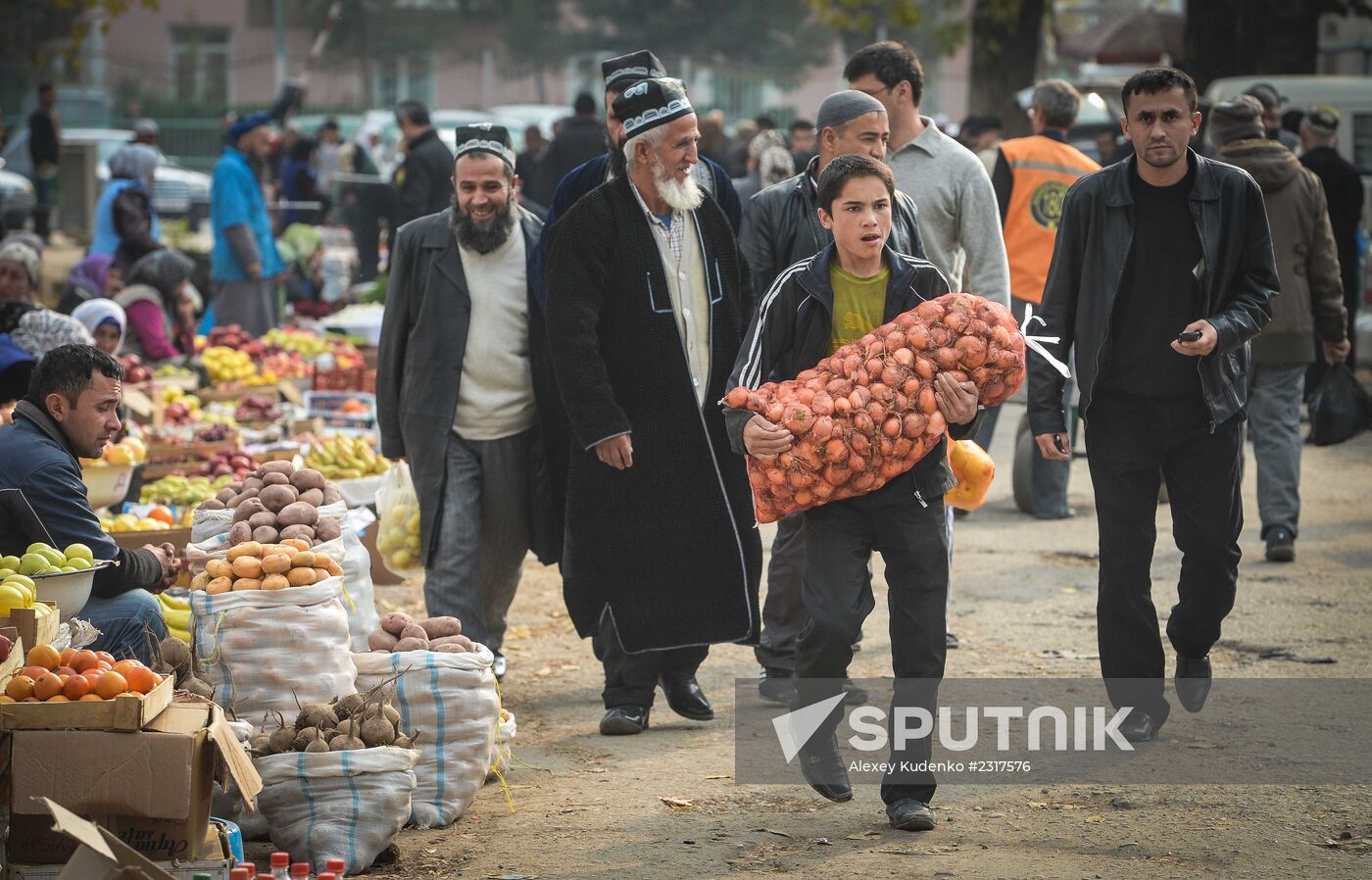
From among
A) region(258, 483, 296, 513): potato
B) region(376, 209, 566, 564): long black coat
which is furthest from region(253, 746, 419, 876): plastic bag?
region(376, 209, 566, 564): long black coat

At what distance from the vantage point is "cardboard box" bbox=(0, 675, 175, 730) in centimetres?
420

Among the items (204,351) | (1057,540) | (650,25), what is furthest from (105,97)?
(1057,540)

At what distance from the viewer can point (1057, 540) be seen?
9.46 m

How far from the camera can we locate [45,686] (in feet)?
14.1

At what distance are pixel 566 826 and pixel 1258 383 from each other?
5.18m

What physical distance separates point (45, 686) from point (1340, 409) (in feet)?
23.4

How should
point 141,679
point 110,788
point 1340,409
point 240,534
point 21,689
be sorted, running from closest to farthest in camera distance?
point 110,788, point 21,689, point 141,679, point 240,534, point 1340,409

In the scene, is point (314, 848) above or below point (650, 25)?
below

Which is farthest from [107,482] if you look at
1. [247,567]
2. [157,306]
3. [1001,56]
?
[1001,56]

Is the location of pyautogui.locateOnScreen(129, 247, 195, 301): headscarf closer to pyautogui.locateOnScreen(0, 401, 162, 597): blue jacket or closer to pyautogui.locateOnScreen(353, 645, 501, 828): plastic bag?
pyautogui.locateOnScreen(0, 401, 162, 597): blue jacket

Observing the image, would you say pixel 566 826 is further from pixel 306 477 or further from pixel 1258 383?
pixel 1258 383

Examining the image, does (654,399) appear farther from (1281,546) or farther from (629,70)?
(1281,546)

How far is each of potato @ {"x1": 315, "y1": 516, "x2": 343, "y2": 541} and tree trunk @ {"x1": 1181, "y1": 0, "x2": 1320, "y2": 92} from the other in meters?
14.9

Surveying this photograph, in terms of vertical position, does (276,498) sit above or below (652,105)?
below
